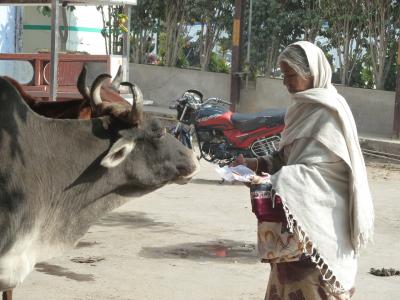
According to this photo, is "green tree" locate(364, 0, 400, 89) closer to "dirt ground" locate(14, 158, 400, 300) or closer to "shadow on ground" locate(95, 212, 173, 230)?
"dirt ground" locate(14, 158, 400, 300)

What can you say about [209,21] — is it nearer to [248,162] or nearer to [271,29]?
[271,29]

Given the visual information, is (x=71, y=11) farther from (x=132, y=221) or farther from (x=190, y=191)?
(x=132, y=221)

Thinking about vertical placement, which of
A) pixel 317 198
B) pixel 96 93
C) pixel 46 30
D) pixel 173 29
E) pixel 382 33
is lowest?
pixel 317 198

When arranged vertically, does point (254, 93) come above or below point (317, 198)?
below

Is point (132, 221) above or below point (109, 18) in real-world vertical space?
below

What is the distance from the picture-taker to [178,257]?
7.06m

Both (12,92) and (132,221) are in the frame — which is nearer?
(12,92)

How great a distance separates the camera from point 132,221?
8.41m

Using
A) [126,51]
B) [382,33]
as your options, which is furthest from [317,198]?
[382,33]

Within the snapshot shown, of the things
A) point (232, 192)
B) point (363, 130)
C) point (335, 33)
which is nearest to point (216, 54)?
point (335, 33)

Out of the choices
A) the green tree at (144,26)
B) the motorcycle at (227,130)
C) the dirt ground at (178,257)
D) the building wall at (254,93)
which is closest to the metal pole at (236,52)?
the building wall at (254,93)

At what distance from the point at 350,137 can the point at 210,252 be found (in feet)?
11.0

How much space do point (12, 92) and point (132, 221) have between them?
170 inches

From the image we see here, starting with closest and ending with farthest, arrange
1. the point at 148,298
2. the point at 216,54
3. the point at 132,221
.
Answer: the point at 148,298
the point at 132,221
the point at 216,54
